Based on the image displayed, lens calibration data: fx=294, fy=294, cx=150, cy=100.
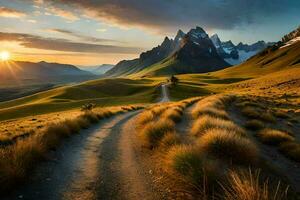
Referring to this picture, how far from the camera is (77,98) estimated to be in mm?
115750

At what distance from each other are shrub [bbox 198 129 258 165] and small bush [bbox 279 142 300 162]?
2.95m

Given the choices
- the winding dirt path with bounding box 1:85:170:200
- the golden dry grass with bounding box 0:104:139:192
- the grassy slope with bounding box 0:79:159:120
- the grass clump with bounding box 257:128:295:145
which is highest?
the golden dry grass with bounding box 0:104:139:192

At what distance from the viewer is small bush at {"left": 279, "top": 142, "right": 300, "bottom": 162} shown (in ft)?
43.9

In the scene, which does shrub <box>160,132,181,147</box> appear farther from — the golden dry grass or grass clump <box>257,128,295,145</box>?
grass clump <box>257,128,295,145</box>

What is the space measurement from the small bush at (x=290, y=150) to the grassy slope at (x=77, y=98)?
71730 millimetres

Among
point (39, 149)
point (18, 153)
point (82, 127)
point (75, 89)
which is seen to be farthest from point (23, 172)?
point (75, 89)

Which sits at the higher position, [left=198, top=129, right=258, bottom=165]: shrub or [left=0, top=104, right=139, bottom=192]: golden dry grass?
[left=0, top=104, right=139, bottom=192]: golden dry grass

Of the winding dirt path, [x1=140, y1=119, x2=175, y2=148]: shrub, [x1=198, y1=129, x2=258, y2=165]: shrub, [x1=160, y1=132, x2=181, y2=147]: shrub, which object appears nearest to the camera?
the winding dirt path

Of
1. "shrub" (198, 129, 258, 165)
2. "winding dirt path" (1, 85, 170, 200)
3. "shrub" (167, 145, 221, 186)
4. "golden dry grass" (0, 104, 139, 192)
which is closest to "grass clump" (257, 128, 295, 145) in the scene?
"shrub" (198, 129, 258, 165)

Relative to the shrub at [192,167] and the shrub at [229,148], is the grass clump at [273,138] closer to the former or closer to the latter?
the shrub at [229,148]

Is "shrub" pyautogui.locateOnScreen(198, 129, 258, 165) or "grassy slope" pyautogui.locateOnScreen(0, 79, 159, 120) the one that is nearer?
"shrub" pyautogui.locateOnScreen(198, 129, 258, 165)

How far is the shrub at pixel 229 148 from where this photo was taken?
36.1 ft

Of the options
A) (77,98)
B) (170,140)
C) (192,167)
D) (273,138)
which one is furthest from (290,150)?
(77,98)

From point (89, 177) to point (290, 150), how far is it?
9.58 meters
